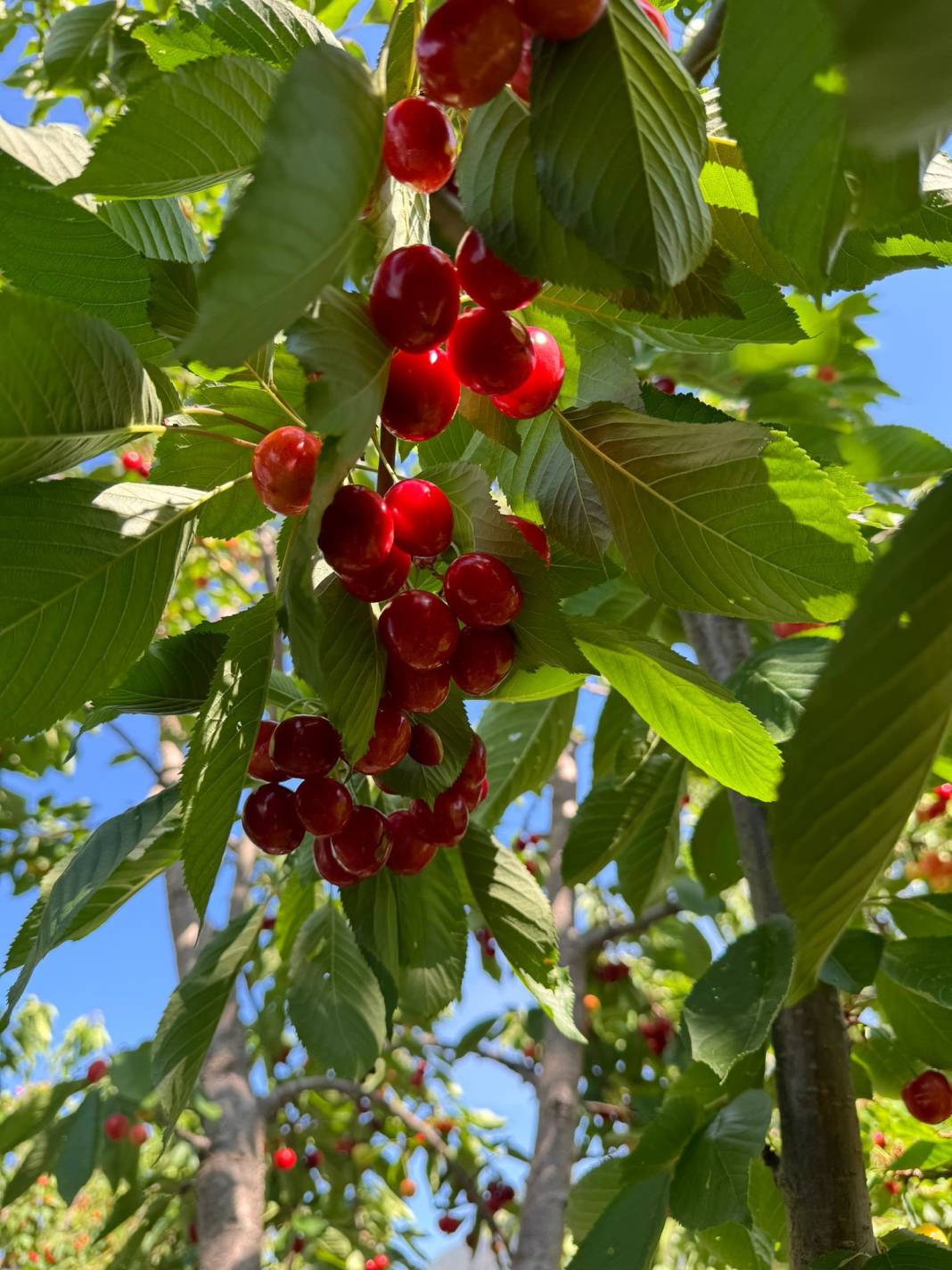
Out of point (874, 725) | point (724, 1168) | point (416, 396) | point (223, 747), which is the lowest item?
point (874, 725)

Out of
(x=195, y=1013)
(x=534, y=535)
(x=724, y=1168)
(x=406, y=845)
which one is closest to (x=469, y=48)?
(x=534, y=535)

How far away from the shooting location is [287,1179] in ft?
16.0

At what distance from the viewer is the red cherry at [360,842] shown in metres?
0.92

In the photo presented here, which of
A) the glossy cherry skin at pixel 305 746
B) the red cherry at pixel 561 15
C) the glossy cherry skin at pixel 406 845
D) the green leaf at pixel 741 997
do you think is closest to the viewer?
the red cherry at pixel 561 15

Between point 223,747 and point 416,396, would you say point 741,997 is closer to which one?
point 223,747

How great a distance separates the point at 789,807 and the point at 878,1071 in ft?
→ 5.72

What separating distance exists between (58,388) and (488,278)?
273mm

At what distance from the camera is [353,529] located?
0.62m

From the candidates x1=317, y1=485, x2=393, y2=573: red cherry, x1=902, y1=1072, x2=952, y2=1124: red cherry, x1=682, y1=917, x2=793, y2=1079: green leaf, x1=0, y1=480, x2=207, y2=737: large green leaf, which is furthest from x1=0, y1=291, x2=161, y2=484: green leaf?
x1=902, y1=1072, x2=952, y2=1124: red cherry

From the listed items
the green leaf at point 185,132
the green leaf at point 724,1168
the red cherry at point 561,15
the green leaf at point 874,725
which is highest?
the green leaf at point 185,132

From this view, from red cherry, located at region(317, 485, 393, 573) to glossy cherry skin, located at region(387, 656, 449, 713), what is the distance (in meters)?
0.14

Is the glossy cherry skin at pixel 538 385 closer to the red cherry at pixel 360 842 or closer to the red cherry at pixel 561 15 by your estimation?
the red cherry at pixel 561 15

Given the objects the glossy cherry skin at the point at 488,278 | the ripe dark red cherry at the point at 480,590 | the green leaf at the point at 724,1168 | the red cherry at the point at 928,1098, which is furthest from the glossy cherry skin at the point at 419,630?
the red cherry at the point at 928,1098

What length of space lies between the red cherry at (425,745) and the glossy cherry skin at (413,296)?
377 mm
